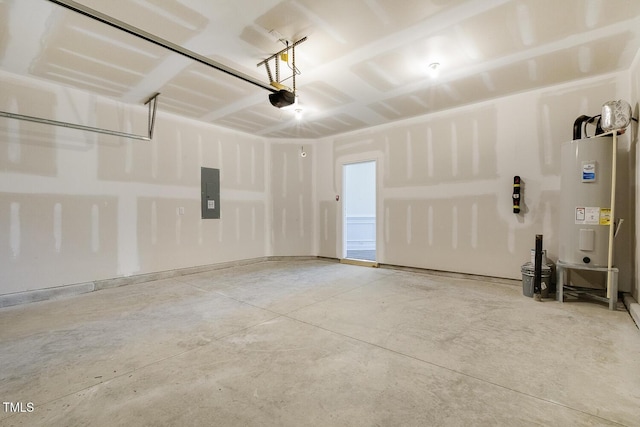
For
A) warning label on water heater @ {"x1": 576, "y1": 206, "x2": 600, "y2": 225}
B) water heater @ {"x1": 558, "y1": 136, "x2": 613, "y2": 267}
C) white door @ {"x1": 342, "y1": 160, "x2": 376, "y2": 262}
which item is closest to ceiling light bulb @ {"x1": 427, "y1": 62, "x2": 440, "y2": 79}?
water heater @ {"x1": 558, "y1": 136, "x2": 613, "y2": 267}

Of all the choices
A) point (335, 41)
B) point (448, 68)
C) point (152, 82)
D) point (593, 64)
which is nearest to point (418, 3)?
point (335, 41)

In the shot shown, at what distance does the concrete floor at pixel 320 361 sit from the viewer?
149 centimetres

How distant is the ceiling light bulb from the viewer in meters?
3.15

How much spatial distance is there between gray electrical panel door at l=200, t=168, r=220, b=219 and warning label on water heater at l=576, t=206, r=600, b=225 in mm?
5504

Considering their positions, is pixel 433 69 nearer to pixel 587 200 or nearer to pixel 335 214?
pixel 587 200

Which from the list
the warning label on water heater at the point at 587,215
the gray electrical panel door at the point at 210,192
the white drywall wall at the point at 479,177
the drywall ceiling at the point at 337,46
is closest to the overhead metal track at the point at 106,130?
the drywall ceiling at the point at 337,46

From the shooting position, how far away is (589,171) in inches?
122

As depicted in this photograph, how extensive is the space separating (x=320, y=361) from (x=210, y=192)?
421cm

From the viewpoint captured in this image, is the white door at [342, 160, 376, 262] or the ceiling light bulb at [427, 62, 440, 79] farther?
the white door at [342, 160, 376, 262]

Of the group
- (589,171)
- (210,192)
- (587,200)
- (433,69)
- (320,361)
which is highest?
(433,69)

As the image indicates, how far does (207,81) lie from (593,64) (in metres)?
4.65

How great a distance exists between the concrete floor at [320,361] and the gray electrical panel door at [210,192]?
2107mm

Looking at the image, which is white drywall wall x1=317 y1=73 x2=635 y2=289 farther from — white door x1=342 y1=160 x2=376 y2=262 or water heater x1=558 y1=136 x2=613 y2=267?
white door x1=342 y1=160 x2=376 y2=262

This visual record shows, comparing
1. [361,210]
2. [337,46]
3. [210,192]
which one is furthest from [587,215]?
[361,210]
